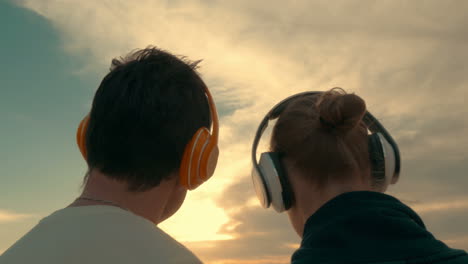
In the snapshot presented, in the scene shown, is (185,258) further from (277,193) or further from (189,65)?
(189,65)

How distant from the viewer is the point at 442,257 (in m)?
3.16

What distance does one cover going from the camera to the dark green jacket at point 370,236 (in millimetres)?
3191

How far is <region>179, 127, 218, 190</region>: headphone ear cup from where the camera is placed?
3.69 metres

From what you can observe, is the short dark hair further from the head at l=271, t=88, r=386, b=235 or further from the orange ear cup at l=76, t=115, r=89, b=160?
the head at l=271, t=88, r=386, b=235

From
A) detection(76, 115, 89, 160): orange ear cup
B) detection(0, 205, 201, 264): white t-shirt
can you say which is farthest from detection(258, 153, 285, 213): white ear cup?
detection(76, 115, 89, 160): orange ear cup

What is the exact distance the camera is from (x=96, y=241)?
3123 millimetres

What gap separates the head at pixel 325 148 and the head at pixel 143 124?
662 mm

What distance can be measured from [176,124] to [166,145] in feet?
0.51

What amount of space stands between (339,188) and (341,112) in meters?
0.50

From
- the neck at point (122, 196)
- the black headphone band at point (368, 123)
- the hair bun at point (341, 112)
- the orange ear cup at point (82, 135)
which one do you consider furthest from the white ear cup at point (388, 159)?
the orange ear cup at point (82, 135)

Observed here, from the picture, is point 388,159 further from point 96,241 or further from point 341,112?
point 96,241

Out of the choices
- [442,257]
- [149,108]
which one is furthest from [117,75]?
[442,257]

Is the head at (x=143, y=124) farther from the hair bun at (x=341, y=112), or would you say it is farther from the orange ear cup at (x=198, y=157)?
the hair bun at (x=341, y=112)

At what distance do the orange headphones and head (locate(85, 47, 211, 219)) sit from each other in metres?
0.04
